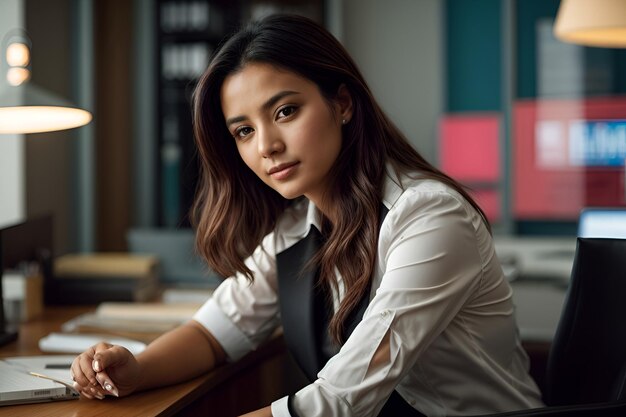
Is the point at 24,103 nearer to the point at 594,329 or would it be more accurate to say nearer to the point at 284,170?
the point at 284,170

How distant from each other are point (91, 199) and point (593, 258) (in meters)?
2.79

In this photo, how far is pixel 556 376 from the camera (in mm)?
1568

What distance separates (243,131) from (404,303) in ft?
1.63

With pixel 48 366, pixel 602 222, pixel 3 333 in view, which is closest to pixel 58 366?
pixel 48 366

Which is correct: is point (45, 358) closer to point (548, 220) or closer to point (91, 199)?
point (91, 199)

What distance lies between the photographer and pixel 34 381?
155 centimetres

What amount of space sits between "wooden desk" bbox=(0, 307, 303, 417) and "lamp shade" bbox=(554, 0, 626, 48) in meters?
1.23

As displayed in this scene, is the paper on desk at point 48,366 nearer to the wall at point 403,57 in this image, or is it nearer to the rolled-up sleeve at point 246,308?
the rolled-up sleeve at point 246,308

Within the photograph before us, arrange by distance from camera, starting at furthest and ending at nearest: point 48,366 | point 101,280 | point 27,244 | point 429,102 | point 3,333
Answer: point 429,102
point 101,280
point 27,244
point 3,333
point 48,366

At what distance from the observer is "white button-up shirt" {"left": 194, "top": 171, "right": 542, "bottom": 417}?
131 centimetres

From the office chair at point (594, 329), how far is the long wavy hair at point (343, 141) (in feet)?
0.73

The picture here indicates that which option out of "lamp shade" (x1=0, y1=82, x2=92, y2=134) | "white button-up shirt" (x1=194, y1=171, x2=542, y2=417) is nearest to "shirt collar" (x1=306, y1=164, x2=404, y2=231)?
"white button-up shirt" (x1=194, y1=171, x2=542, y2=417)

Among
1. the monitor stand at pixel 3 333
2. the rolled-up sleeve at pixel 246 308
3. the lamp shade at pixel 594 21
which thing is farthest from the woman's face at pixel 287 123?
the lamp shade at pixel 594 21

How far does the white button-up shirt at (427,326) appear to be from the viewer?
51.6 inches
